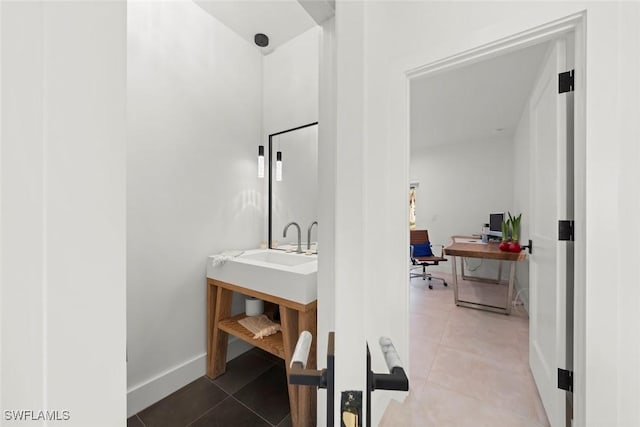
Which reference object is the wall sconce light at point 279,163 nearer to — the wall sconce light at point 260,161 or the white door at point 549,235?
the wall sconce light at point 260,161

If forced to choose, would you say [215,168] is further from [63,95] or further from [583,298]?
[583,298]

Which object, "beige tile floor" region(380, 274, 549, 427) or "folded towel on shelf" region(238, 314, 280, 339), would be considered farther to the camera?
"folded towel on shelf" region(238, 314, 280, 339)

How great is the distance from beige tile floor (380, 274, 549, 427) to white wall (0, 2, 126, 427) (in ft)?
5.42

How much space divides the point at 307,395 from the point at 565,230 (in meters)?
1.55

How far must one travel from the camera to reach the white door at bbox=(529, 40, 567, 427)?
125 centimetres

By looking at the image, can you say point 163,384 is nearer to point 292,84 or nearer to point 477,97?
point 292,84

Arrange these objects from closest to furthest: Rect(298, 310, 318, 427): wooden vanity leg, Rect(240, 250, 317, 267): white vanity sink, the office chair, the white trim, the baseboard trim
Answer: the white trim → Rect(298, 310, 318, 427): wooden vanity leg → the baseboard trim → Rect(240, 250, 317, 267): white vanity sink → the office chair

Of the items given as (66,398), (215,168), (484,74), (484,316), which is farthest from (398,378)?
(484,316)

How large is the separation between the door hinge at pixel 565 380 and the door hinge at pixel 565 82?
1338 mm

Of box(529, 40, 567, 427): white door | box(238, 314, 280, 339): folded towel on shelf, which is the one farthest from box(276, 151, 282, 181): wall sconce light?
box(529, 40, 567, 427): white door

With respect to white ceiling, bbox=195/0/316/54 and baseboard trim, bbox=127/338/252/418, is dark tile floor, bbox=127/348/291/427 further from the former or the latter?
white ceiling, bbox=195/0/316/54

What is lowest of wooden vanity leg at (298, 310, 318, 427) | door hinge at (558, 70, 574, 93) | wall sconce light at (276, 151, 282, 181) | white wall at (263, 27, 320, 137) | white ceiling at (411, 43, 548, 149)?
wooden vanity leg at (298, 310, 318, 427)

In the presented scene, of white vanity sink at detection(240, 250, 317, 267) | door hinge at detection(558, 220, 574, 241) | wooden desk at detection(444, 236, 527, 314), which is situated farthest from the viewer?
wooden desk at detection(444, 236, 527, 314)

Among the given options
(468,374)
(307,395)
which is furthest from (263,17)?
(468,374)
